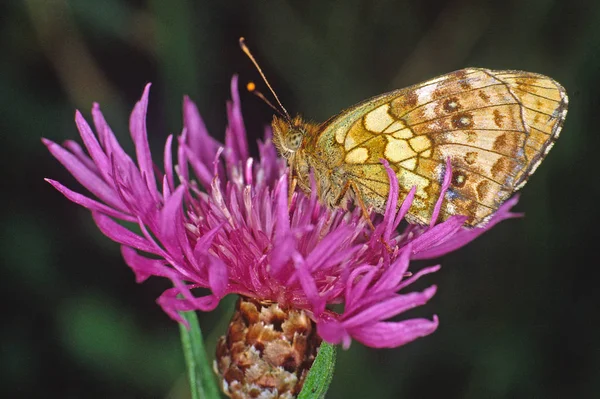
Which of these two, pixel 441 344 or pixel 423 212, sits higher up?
pixel 423 212

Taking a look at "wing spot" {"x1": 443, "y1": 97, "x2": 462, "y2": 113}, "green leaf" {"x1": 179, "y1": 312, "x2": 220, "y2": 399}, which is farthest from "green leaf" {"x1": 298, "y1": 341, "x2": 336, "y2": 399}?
"wing spot" {"x1": 443, "y1": 97, "x2": 462, "y2": 113}

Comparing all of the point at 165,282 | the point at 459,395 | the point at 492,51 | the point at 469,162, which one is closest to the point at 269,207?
the point at 469,162

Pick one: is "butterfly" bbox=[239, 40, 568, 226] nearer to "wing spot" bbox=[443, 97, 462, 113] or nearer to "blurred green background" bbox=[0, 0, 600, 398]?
"wing spot" bbox=[443, 97, 462, 113]

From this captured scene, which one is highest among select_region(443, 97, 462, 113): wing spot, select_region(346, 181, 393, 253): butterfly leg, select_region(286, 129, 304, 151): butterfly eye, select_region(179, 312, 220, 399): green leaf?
select_region(443, 97, 462, 113): wing spot

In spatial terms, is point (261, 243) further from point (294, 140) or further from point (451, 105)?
point (451, 105)

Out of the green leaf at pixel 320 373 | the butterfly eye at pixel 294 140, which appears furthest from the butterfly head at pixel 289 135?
the green leaf at pixel 320 373
